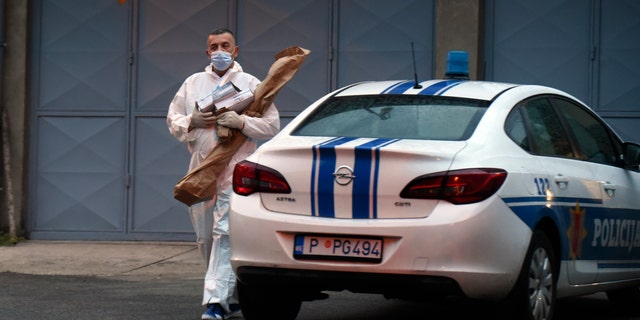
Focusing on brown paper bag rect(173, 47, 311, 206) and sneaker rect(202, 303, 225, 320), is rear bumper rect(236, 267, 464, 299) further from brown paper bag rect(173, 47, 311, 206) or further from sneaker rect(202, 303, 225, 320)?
brown paper bag rect(173, 47, 311, 206)

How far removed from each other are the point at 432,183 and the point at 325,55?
6.87 meters

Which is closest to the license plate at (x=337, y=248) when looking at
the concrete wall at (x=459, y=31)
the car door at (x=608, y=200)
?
the car door at (x=608, y=200)

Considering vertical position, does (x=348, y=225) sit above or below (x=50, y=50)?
below

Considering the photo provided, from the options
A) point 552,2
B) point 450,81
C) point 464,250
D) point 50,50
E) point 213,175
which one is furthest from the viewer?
point 50,50

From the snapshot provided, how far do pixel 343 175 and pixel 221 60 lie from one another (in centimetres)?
231

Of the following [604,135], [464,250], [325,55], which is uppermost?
[325,55]

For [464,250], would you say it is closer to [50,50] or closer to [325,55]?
[325,55]

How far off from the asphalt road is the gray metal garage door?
335 centimetres

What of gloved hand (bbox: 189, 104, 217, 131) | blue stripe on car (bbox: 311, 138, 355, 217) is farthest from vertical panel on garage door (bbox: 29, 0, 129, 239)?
blue stripe on car (bbox: 311, 138, 355, 217)

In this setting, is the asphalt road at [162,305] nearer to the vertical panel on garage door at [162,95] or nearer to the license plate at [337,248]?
the license plate at [337,248]

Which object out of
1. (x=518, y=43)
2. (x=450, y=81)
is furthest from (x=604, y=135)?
(x=518, y=43)

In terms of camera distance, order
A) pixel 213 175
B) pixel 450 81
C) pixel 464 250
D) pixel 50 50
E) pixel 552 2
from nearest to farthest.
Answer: pixel 464 250
pixel 450 81
pixel 213 175
pixel 552 2
pixel 50 50

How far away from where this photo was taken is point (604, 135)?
7883mm

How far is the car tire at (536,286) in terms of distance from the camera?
20.2ft
